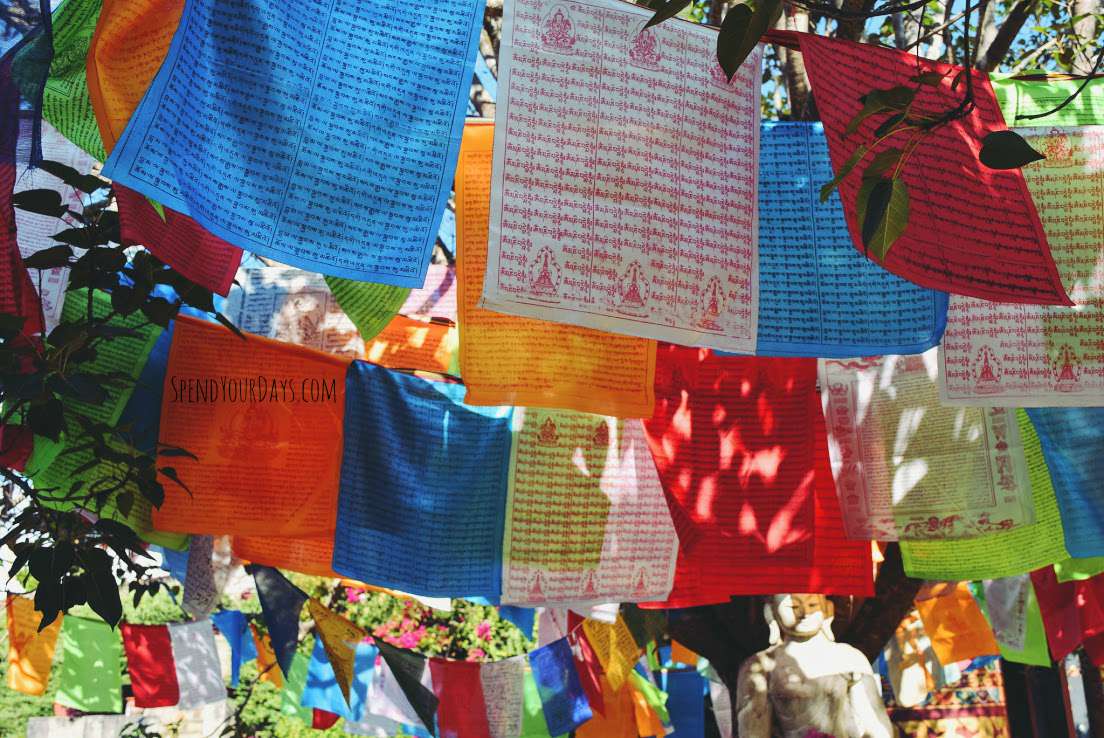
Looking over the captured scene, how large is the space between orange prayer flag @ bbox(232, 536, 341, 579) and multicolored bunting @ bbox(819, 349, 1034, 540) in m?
1.75

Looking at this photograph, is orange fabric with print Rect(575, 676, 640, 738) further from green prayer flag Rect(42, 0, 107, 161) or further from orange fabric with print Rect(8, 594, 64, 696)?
green prayer flag Rect(42, 0, 107, 161)

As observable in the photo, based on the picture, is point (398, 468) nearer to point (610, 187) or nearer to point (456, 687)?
point (610, 187)

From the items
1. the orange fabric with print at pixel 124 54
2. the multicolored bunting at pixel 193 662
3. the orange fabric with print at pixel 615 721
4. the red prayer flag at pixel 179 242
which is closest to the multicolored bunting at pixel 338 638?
the multicolored bunting at pixel 193 662

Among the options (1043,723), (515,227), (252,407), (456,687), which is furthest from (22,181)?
(1043,723)

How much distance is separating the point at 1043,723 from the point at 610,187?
7364mm

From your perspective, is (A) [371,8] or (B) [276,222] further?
(A) [371,8]

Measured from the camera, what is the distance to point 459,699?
4863 millimetres

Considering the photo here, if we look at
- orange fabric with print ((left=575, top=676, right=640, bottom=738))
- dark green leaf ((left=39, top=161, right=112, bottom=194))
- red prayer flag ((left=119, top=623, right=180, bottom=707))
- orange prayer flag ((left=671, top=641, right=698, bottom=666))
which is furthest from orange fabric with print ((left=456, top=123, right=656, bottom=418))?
orange prayer flag ((left=671, top=641, right=698, bottom=666))

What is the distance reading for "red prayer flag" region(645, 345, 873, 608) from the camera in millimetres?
3250

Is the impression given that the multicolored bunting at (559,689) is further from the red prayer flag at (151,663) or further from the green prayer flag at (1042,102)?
the green prayer flag at (1042,102)

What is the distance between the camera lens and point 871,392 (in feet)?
10.6

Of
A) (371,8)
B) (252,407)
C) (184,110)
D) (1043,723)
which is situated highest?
(371,8)

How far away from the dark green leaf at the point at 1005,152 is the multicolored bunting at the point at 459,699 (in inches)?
159

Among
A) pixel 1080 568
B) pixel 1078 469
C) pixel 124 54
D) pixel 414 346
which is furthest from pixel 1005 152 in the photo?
pixel 1080 568
